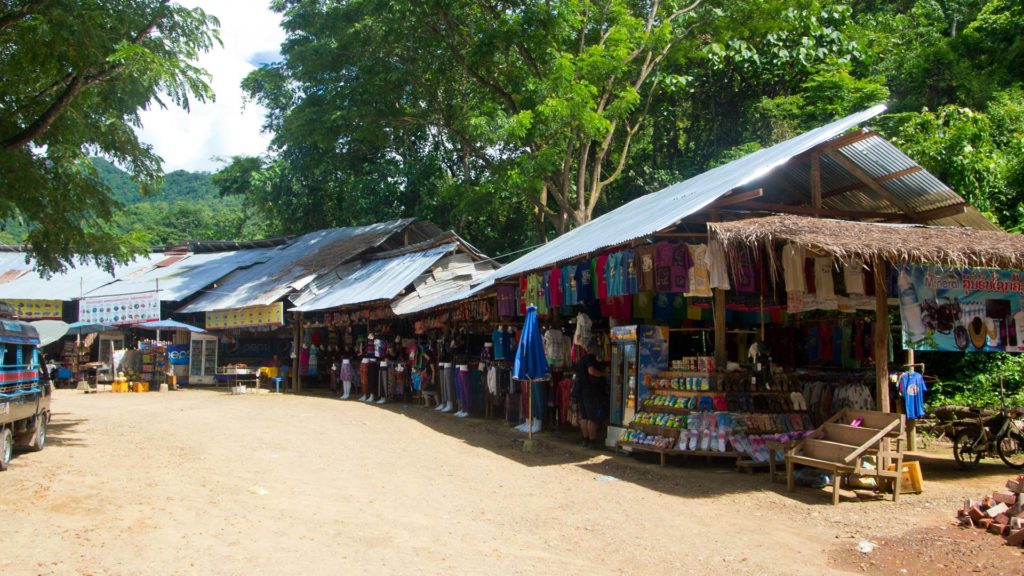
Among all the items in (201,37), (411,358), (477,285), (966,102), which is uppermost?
(966,102)

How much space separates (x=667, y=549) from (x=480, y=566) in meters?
1.65

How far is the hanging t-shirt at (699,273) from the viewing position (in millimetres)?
9844

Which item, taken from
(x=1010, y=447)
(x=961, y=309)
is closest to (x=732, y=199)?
(x=961, y=309)

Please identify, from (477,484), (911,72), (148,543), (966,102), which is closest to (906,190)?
(477,484)

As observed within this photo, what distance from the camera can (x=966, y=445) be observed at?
10.5 m

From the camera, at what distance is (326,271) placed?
24406mm

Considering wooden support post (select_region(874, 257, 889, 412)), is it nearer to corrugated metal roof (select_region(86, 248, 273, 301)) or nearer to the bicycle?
the bicycle

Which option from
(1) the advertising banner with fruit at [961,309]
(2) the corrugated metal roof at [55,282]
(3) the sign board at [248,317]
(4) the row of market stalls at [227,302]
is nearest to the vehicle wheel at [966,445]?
(1) the advertising banner with fruit at [961,309]

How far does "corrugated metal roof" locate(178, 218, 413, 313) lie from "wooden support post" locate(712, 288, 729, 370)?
15776mm

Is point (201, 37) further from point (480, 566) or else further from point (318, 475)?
point (480, 566)

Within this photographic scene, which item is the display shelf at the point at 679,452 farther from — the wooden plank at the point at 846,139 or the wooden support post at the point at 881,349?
the wooden plank at the point at 846,139

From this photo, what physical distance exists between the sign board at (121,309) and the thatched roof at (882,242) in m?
20.8

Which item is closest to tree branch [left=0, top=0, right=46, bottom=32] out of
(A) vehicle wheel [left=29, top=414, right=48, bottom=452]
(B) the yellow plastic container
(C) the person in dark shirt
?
(A) vehicle wheel [left=29, top=414, right=48, bottom=452]

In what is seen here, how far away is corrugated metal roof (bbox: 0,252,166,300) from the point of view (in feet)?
90.4
